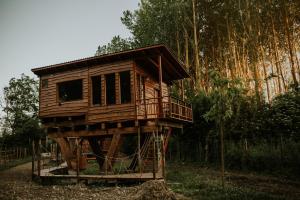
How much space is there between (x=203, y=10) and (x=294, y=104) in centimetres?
1406

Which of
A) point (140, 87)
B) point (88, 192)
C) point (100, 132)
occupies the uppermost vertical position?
point (140, 87)

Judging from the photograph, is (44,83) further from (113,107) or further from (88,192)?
(88,192)

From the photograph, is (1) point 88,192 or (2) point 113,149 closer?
(1) point 88,192

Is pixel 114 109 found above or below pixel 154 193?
above

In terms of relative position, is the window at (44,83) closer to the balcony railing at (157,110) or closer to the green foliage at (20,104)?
the balcony railing at (157,110)

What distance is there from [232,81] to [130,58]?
6.13 metres

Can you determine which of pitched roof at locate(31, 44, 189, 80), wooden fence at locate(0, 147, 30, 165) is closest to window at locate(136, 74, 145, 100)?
pitched roof at locate(31, 44, 189, 80)

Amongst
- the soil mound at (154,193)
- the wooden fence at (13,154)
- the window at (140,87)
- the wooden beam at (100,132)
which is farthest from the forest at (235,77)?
the wooden fence at (13,154)

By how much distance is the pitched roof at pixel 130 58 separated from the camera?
1526cm

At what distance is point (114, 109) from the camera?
15750mm

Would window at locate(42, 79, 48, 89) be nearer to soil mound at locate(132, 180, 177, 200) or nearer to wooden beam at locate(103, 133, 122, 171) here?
wooden beam at locate(103, 133, 122, 171)

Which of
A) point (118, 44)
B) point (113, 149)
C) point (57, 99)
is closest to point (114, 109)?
point (113, 149)

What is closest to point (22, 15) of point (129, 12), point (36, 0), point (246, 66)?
point (36, 0)

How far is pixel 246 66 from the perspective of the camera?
29938 millimetres
